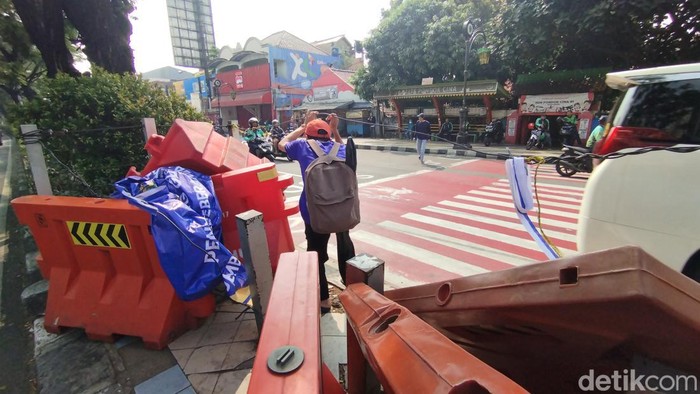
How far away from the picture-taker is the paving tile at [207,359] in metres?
2.30

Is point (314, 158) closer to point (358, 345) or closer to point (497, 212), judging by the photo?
point (358, 345)

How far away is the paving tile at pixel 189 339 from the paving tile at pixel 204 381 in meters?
0.33

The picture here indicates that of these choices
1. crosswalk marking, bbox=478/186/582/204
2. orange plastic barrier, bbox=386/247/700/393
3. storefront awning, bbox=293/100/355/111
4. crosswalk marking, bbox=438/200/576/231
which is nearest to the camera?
orange plastic barrier, bbox=386/247/700/393

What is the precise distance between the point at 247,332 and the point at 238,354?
26 cm

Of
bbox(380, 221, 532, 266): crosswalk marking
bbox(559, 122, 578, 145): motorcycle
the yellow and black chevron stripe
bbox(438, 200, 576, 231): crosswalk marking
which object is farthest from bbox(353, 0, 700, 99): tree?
the yellow and black chevron stripe

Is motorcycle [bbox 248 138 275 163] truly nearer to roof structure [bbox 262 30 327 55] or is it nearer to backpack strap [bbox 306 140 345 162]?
backpack strap [bbox 306 140 345 162]

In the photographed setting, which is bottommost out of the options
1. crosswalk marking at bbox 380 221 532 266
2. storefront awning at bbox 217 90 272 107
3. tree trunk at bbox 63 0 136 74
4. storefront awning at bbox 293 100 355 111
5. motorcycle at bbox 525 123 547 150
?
crosswalk marking at bbox 380 221 532 266

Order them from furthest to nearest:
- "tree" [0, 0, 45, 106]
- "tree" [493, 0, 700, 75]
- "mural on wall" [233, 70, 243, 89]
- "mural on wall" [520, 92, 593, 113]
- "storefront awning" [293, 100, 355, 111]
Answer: "mural on wall" [233, 70, 243, 89]
"storefront awning" [293, 100, 355, 111]
"mural on wall" [520, 92, 593, 113]
"tree" [493, 0, 700, 75]
"tree" [0, 0, 45, 106]

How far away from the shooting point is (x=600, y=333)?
77 centimetres

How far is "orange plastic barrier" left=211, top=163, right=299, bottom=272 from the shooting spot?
9.56ft

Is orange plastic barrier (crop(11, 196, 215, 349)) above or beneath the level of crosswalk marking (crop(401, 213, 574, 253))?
above

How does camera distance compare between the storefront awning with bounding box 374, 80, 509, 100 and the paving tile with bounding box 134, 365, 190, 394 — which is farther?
the storefront awning with bounding box 374, 80, 509, 100

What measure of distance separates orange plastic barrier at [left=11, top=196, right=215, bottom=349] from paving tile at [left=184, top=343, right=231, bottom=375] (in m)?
0.28

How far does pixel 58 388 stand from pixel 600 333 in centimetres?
306
